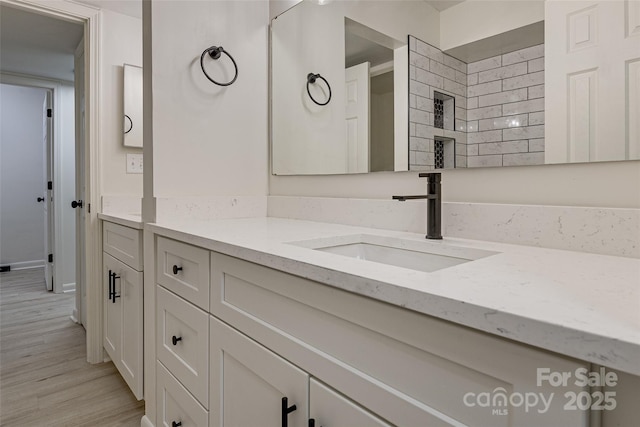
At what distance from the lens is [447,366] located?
491mm

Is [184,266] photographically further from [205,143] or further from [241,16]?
[241,16]

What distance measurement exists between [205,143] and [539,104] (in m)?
1.20

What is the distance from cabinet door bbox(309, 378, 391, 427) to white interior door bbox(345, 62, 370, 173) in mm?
861

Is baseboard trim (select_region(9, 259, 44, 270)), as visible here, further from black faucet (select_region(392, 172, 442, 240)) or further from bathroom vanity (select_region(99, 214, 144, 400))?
black faucet (select_region(392, 172, 442, 240))

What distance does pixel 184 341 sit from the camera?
3.88 feet

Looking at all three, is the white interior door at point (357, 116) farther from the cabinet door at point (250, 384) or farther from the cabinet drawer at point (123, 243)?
the cabinet drawer at point (123, 243)

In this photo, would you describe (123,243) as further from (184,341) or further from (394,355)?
(394,355)

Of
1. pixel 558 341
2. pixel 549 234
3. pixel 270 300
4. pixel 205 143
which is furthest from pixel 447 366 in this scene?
pixel 205 143

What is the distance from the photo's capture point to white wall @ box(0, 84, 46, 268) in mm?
4395

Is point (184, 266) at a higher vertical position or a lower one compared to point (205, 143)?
lower

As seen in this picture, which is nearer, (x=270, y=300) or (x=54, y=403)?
(x=270, y=300)

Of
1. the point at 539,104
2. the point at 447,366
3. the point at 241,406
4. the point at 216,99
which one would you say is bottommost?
the point at 241,406

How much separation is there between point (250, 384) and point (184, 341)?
42 centimetres

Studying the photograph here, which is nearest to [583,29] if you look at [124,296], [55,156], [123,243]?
[123,243]
